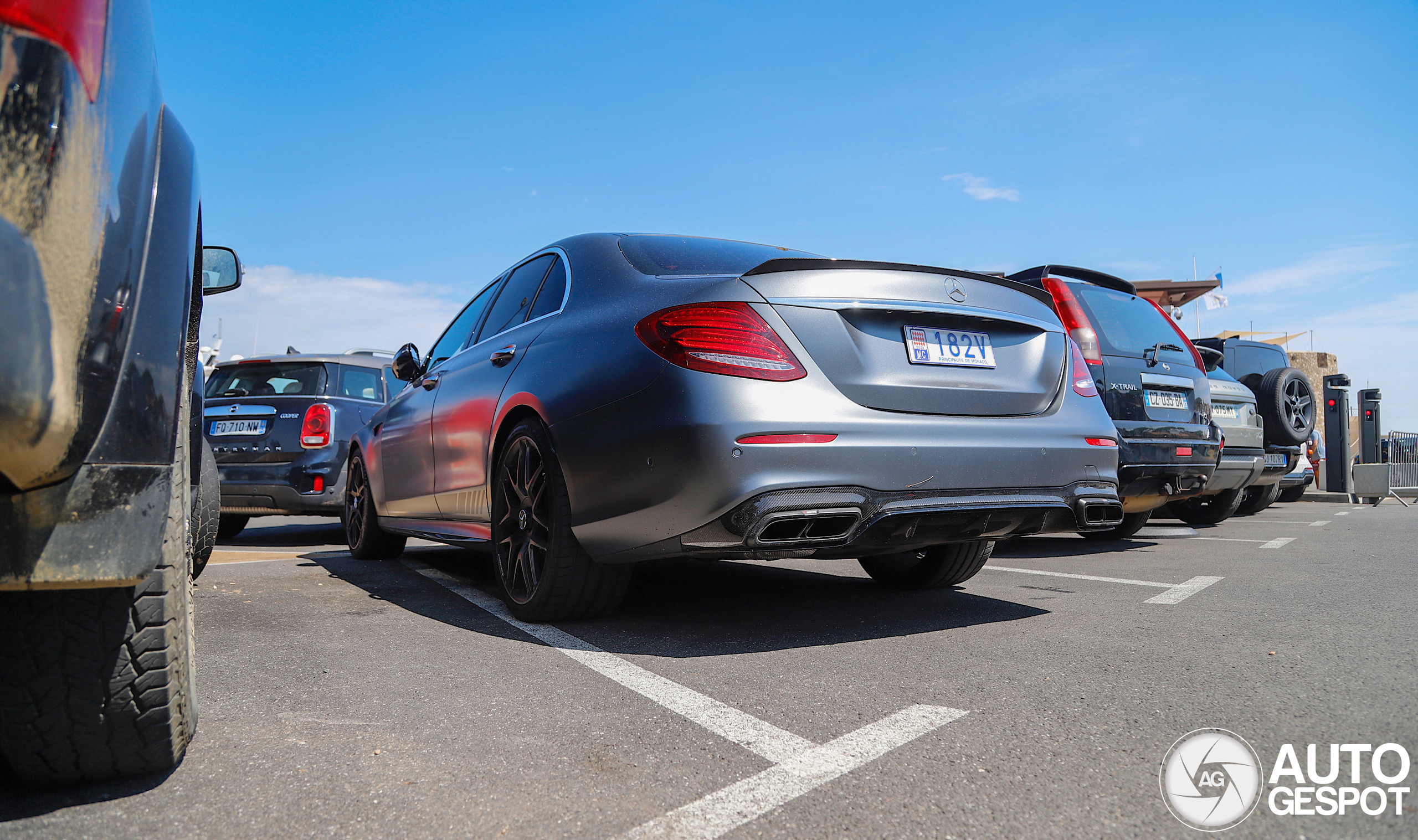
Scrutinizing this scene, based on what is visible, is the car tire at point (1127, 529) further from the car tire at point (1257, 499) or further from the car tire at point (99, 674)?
the car tire at point (99, 674)

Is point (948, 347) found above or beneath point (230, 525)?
above

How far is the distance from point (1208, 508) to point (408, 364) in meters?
6.86

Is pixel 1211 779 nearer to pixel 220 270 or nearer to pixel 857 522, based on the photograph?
pixel 857 522

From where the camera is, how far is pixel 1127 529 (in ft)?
23.0

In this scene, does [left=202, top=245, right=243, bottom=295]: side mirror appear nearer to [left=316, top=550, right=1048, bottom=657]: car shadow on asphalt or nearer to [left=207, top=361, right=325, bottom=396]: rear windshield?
[left=316, top=550, right=1048, bottom=657]: car shadow on asphalt

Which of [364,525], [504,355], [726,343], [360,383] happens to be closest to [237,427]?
[360,383]

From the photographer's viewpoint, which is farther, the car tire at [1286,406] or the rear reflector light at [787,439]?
the car tire at [1286,406]

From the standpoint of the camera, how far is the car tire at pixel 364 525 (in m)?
5.68

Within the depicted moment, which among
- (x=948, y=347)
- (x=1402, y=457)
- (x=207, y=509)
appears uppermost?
(x=948, y=347)

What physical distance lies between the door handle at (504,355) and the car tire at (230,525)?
15.7 ft

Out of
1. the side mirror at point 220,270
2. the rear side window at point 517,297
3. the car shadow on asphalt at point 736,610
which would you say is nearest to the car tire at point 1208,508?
the car shadow on asphalt at point 736,610

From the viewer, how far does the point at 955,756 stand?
6.27 ft

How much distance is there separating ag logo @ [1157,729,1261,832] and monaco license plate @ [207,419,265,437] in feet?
21.8

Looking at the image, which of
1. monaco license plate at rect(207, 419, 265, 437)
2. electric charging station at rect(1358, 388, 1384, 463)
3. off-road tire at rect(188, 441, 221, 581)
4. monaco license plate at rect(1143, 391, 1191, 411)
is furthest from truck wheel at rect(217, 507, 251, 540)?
electric charging station at rect(1358, 388, 1384, 463)
